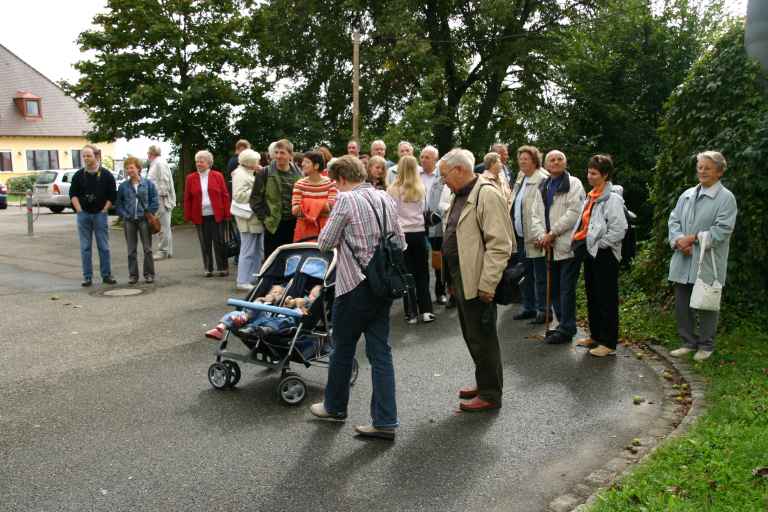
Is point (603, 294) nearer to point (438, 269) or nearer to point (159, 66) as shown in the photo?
point (438, 269)

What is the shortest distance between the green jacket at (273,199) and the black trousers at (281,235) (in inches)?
4.7

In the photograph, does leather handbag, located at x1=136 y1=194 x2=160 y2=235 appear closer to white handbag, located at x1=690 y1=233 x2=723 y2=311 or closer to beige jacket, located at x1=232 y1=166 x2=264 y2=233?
beige jacket, located at x1=232 y1=166 x2=264 y2=233

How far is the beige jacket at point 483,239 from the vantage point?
562 centimetres

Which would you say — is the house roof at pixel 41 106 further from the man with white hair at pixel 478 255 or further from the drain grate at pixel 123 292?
the man with white hair at pixel 478 255

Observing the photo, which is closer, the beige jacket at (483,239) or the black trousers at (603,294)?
the beige jacket at (483,239)

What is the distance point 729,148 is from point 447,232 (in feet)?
14.4

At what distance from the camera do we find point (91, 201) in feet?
37.8

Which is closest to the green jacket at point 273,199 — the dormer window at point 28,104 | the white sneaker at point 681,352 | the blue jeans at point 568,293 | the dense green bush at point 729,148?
the blue jeans at point 568,293

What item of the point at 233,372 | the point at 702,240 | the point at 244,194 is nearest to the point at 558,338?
the point at 702,240

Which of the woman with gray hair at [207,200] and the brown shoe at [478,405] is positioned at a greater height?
the woman with gray hair at [207,200]

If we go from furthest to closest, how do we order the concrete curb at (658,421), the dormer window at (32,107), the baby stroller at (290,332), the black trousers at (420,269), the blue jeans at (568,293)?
the dormer window at (32,107), the black trousers at (420,269), the blue jeans at (568,293), the baby stroller at (290,332), the concrete curb at (658,421)

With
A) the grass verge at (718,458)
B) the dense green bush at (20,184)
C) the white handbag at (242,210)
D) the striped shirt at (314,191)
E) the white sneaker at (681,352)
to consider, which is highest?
the dense green bush at (20,184)

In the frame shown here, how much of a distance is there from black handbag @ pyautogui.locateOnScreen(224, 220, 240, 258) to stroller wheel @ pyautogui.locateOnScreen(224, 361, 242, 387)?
534 centimetres

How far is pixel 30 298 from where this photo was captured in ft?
35.5
